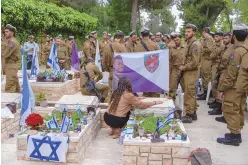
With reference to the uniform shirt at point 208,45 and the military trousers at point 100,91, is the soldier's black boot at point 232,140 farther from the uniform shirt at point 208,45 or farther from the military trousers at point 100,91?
the uniform shirt at point 208,45

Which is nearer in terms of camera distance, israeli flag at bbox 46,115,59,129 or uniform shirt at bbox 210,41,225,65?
israeli flag at bbox 46,115,59,129

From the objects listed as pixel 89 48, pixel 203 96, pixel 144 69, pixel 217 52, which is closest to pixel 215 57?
pixel 217 52

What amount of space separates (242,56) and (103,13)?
41.3 m

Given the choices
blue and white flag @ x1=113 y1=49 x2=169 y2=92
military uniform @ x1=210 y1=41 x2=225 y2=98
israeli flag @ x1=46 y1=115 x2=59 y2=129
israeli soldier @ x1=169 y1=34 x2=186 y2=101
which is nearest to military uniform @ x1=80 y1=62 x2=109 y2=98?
blue and white flag @ x1=113 y1=49 x2=169 y2=92

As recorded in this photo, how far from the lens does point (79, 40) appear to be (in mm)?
27953

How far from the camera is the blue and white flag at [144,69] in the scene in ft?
27.3

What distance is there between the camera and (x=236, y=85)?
246 inches

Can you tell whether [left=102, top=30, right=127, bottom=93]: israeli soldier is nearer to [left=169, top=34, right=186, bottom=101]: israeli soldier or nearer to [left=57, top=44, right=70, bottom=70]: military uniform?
[left=169, top=34, right=186, bottom=101]: israeli soldier

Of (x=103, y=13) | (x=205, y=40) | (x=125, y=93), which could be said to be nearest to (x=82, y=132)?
(x=125, y=93)

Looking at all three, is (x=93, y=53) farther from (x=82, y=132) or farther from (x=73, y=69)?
(x=82, y=132)

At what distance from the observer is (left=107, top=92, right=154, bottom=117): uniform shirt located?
22.1 ft

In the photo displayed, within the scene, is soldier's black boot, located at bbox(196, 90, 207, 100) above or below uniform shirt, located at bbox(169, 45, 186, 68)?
below

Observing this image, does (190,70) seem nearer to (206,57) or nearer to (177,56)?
(177,56)

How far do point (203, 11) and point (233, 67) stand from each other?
34.5 metres
